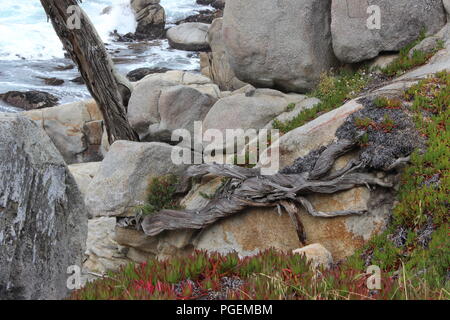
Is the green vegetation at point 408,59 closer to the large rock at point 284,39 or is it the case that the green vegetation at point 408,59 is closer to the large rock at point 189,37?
the large rock at point 284,39

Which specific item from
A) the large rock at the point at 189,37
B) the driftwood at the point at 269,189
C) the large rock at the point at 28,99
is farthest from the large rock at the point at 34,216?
the large rock at the point at 189,37

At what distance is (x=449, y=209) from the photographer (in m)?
8.95

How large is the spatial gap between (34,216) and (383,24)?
11.5m

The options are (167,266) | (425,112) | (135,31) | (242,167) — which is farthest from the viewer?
(135,31)

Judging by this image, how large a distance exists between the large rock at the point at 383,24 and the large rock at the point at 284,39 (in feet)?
2.08

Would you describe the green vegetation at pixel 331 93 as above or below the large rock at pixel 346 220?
above

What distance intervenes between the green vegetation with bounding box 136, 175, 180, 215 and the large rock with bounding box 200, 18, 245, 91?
1000 centimetres

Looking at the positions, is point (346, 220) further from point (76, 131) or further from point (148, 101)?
point (76, 131)

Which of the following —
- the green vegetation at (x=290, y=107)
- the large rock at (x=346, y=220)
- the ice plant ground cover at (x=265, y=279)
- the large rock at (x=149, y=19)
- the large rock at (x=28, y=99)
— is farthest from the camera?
the large rock at (x=149, y=19)

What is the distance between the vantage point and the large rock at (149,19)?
44406 mm

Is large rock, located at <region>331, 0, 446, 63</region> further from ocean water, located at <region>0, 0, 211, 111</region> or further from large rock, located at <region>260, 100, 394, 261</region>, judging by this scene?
ocean water, located at <region>0, 0, 211, 111</region>

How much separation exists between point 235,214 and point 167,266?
6134mm

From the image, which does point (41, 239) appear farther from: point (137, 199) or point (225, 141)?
point (225, 141)
